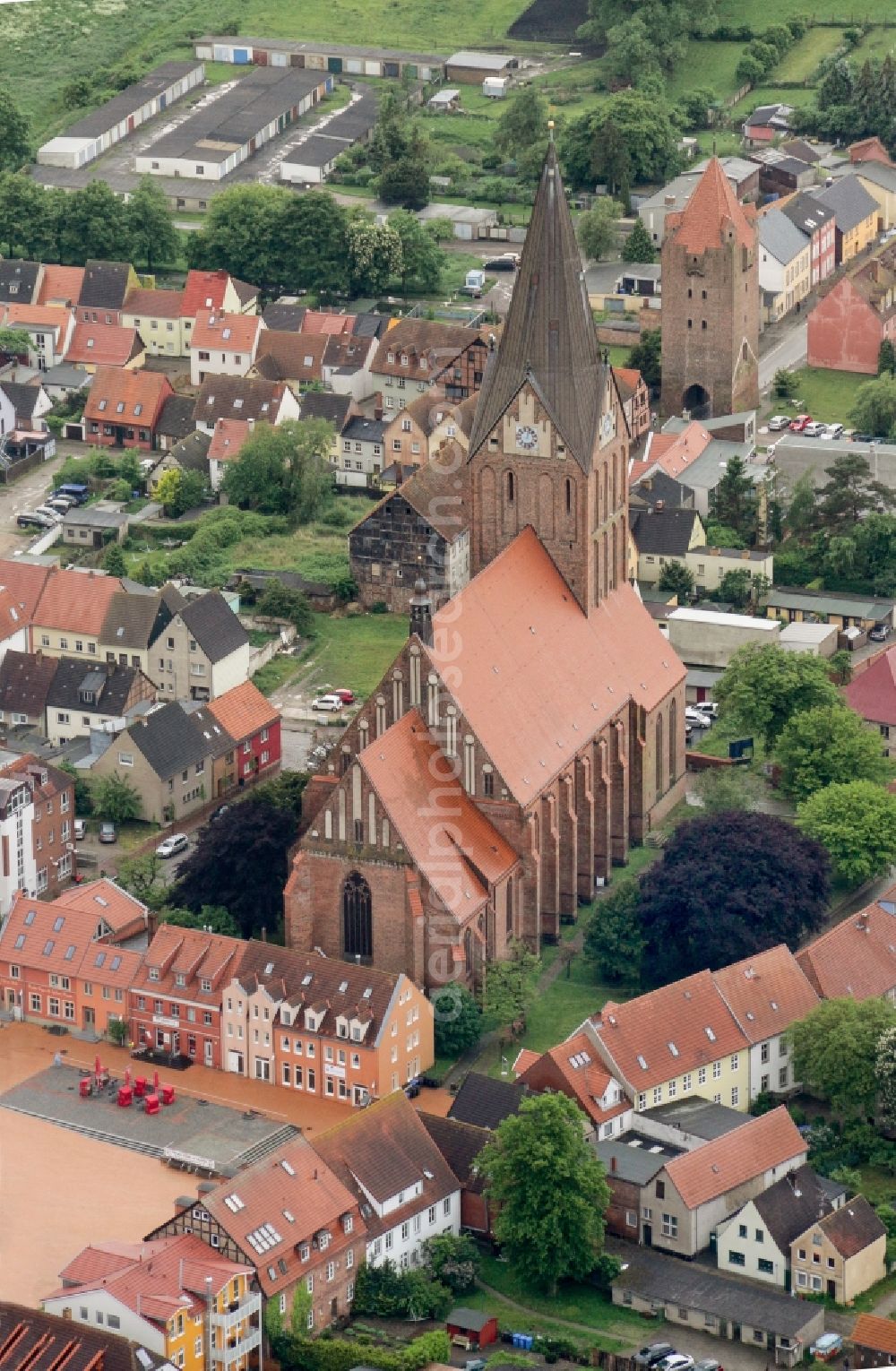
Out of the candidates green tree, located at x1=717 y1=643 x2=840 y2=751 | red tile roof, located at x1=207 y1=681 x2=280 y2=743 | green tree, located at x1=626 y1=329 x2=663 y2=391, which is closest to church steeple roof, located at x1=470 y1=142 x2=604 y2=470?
green tree, located at x1=717 y1=643 x2=840 y2=751

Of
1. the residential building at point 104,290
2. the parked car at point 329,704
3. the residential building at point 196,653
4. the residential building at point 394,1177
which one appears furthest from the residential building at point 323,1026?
the residential building at point 104,290

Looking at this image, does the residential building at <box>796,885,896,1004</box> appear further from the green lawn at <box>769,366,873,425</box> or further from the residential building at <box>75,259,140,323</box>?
the residential building at <box>75,259,140,323</box>

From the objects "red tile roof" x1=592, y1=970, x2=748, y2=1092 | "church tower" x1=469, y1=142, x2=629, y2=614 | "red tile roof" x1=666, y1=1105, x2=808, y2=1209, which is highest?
"church tower" x1=469, y1=142, x2=629, y2=614

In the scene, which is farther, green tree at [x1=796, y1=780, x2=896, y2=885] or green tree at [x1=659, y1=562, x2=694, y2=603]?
green tree at [x1=659, y1=562, x2=694, y2=603]

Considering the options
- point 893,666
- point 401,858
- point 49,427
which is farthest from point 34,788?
point 49,427

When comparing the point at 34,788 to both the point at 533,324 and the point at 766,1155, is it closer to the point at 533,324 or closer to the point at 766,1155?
the point at 533,324

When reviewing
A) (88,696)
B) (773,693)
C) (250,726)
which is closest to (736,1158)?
(773,693)
